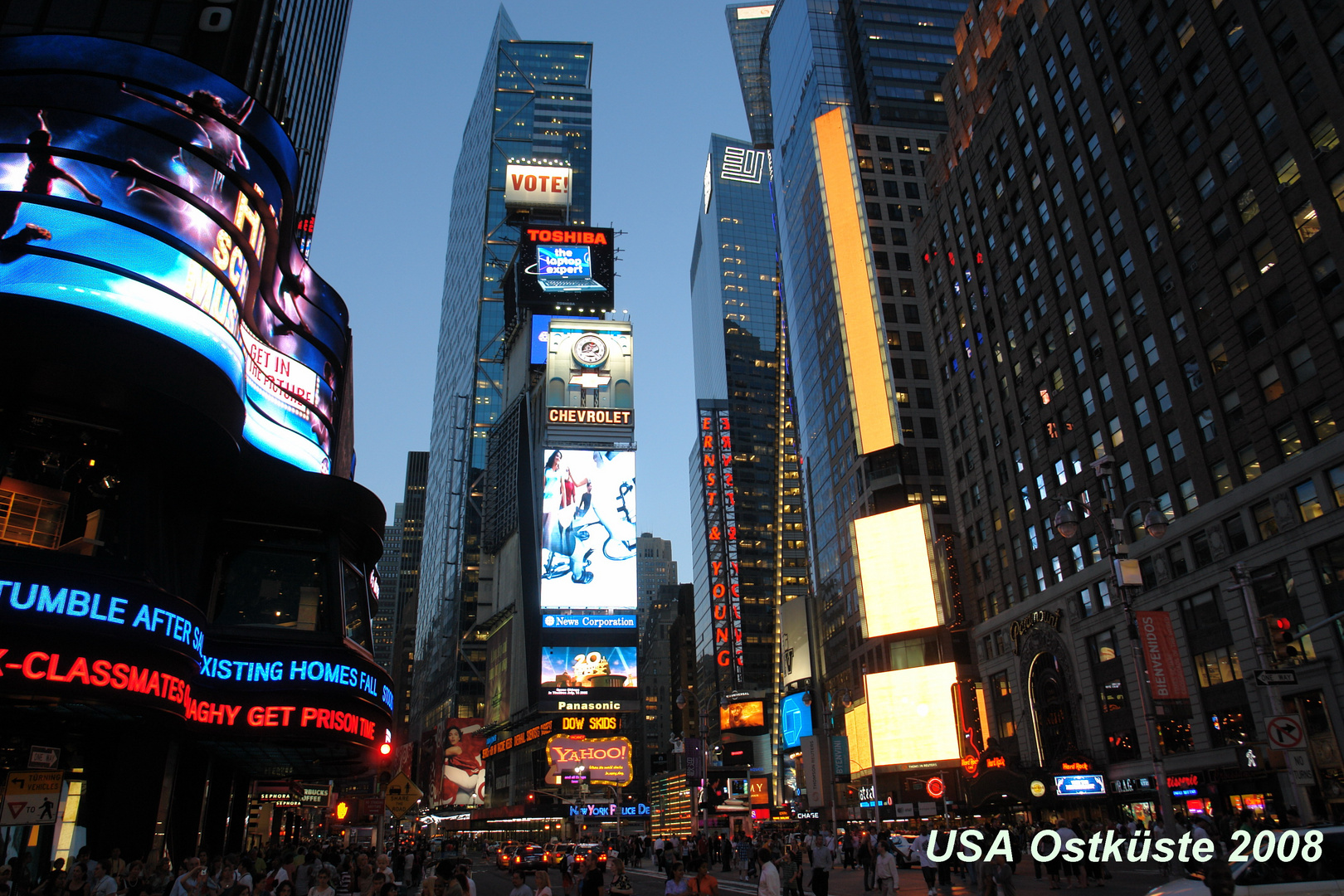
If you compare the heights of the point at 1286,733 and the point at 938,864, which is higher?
the point at 1286,733

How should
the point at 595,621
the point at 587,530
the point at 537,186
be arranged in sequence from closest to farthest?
the point at 595,621 < the point at 587,530 < the point at 537,186

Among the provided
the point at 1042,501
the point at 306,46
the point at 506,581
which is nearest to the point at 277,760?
the point at 1042,501

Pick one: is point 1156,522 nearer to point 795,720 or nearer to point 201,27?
point 201,27

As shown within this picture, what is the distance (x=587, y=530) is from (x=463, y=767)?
4146 centimetres

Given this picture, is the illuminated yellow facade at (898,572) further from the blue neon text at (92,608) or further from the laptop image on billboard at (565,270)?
the laptop image on billboard at (565,270)

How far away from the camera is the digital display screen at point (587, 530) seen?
108 m

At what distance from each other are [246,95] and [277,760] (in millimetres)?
27344

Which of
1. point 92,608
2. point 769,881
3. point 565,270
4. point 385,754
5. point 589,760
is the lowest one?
point 769,881

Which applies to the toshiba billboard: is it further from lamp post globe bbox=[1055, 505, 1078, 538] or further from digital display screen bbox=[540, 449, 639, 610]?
lamp post globe bbox=[1055, 505, 1078, 538]

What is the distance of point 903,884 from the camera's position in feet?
116

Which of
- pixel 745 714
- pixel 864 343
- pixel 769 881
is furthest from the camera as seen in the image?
pixel 745 714

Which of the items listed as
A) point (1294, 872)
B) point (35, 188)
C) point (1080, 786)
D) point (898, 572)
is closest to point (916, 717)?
point (898, 572)

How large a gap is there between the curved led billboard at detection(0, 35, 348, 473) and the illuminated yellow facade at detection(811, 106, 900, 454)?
66528mm

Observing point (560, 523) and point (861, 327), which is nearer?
point (861, 327)
